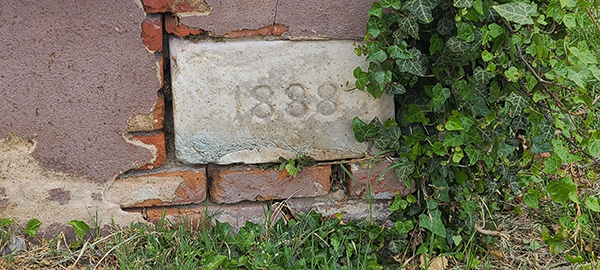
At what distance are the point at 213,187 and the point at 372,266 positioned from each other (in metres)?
0.65

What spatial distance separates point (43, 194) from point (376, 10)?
131 cm

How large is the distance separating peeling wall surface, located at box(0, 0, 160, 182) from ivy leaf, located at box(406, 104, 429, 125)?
877mm

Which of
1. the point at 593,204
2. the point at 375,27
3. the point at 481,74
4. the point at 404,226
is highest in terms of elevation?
the point at 375,27

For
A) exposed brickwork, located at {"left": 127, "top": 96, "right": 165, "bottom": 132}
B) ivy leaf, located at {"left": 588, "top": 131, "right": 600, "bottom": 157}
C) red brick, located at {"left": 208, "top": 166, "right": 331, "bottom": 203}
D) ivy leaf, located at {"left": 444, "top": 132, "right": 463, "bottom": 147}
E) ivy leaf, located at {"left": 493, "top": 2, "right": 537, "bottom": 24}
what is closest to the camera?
ivy leaf, located at {"left": 493, "top": 2, "right": 537, "bottom": 24}

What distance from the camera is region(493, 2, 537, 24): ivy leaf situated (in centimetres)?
152

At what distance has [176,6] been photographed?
1.76 m

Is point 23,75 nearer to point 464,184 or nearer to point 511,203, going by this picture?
point 464,184

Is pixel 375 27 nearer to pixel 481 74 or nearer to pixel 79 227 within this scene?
pixel 481 74

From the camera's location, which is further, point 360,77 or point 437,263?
point 437,263

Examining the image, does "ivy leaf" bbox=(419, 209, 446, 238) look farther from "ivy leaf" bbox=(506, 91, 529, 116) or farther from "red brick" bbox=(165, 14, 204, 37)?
"red brick" bbox=(165, 14, 204, 37)

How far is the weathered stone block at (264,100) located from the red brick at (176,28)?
→ 0.11 ft

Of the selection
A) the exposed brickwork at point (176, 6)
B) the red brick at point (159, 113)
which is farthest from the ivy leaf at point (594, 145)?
the red brick at point (159, 113)

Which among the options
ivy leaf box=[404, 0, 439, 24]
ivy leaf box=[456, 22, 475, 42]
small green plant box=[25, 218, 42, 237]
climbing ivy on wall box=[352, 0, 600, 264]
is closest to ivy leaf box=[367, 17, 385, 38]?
climbing ivy on wall box=[352, 0, 600, 264]

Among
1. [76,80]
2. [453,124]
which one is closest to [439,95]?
[453,124]
